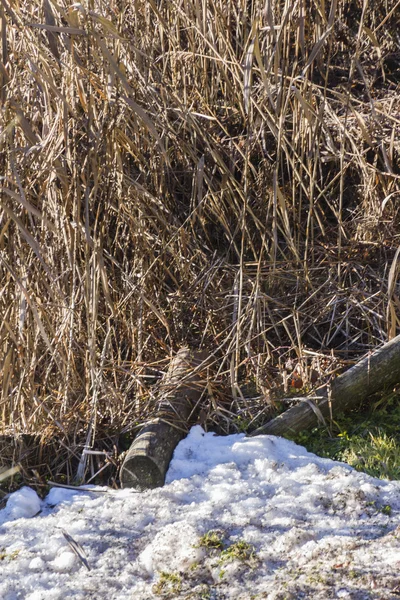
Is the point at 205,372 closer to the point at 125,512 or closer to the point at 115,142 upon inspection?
the point at 125,512

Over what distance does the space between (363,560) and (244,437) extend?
85 cm

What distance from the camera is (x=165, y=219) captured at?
11.5 feet

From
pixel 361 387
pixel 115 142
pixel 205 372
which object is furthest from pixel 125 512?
pixel 115 142

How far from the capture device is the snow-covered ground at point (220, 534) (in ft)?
6.91

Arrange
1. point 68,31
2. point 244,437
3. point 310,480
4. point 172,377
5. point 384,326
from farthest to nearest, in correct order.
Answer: point 384,326 → point 172,377 → point 244,437 → point 310,480 → point 68,31

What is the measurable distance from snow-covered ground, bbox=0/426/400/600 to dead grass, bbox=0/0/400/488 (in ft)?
1.08

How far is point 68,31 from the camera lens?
7.88ft

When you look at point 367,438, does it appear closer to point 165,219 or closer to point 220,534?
point 220,534

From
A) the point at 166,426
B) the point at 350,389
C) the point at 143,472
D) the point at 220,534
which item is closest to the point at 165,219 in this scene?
the point at 166,426

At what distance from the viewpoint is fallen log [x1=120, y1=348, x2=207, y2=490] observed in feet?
8.75

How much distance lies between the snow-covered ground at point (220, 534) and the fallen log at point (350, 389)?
151 millimetres

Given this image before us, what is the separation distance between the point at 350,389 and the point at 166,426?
794mm

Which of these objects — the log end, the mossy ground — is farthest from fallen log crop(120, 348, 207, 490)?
the mossy ground

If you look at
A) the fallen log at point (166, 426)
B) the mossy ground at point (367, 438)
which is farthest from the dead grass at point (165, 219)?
the mossy ground at point (367, 438)
